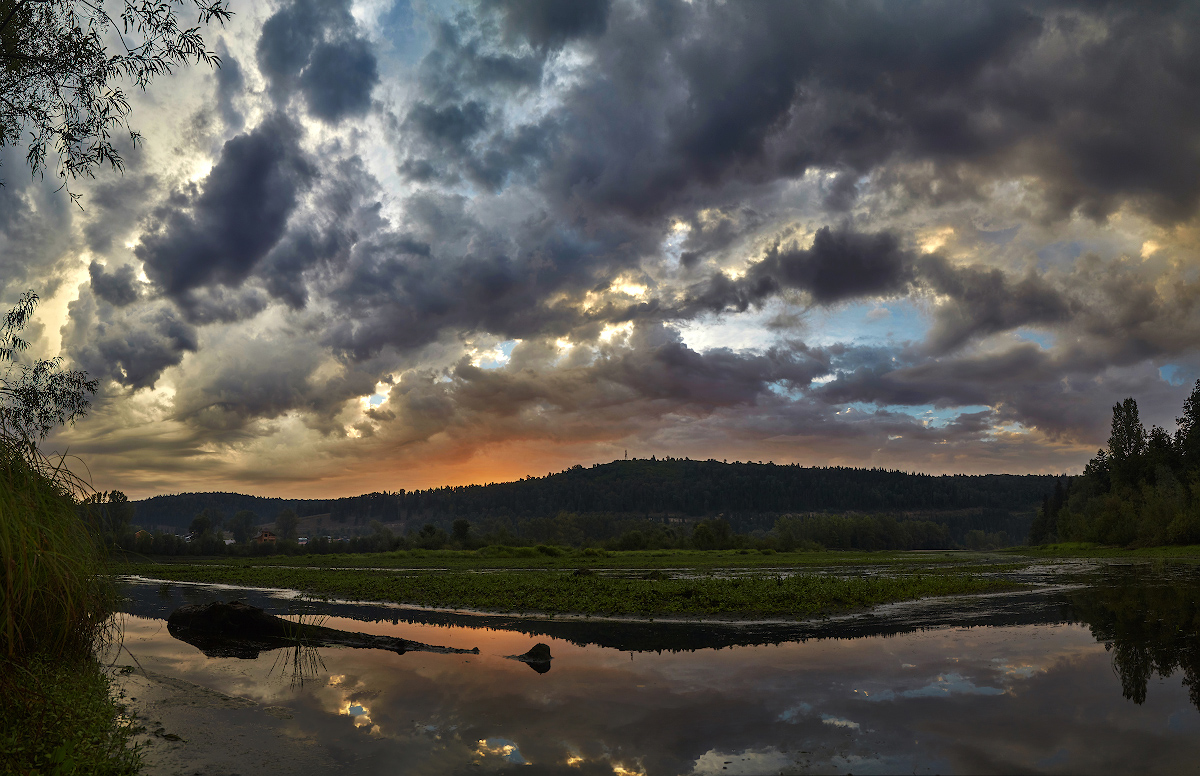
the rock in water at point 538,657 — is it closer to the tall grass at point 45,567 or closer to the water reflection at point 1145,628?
the tall grass at point 45,567

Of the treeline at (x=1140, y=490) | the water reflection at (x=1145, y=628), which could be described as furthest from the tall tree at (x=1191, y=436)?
the water reflection at (x=1145, y=628)

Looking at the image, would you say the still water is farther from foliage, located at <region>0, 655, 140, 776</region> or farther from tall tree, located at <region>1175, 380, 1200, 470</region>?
tall tree, located at <region>1175, 380, 1200, 470</region>

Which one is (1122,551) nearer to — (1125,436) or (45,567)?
(1125,436)

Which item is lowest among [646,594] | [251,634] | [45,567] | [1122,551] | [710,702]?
[1122,551]

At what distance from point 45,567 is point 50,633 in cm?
170

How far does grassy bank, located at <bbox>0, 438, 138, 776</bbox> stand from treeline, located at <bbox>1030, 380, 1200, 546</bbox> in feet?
386

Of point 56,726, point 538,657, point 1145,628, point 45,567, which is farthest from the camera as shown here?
point 1145,628

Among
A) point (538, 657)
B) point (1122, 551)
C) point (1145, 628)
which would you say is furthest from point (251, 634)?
point (1122, 551)

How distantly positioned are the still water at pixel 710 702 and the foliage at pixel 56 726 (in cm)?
87

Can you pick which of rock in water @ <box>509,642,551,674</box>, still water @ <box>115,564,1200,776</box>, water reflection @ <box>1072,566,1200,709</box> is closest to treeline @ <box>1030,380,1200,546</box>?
water reflection @ <box>1072,566,1200,709</box>

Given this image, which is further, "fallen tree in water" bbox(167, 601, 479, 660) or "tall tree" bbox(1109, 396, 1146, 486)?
"tall tree" bbox(1109, 396, 1146, 486)

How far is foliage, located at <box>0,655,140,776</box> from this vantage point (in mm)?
9555

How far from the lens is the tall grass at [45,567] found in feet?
38.2

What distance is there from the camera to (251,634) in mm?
24656
